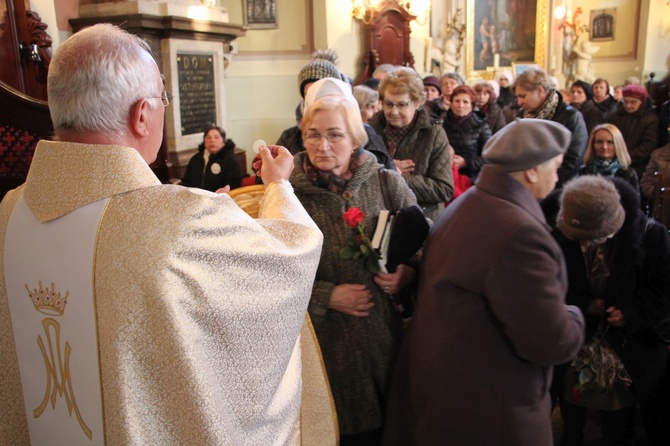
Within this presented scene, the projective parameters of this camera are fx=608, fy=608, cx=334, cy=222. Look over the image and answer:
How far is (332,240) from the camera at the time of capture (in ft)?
6.89

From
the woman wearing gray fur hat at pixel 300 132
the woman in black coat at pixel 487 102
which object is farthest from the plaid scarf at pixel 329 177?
the woman in black coat at pixel 487 102

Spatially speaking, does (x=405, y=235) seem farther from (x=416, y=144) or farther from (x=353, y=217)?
(x=416, y=144)

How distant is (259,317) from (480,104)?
227 inches

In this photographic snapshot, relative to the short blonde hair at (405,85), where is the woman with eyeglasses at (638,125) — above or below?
below

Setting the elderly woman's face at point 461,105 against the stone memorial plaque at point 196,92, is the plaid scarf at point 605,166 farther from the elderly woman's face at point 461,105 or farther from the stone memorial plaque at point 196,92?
the stone memorial plaque at point 196,92

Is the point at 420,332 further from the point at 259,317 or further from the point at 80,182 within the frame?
the point at 80,182

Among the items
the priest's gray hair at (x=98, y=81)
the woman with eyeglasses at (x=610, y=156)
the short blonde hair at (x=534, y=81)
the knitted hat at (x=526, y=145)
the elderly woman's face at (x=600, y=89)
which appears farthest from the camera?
the elderly woman's face at (x=600, y=89)

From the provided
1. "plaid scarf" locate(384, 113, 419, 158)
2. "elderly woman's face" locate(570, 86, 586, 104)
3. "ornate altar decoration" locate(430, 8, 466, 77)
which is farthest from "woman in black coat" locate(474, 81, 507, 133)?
"ornate altar decoration" locate(430, 8, 466, 77)

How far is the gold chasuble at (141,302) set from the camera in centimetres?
122

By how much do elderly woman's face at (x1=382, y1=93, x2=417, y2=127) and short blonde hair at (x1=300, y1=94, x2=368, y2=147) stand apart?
110 cm

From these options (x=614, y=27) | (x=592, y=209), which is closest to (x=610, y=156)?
(x=592, y=209)

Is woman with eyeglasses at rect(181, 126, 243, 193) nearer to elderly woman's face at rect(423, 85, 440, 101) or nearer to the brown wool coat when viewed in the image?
elderly woman's face at rect(423, 85, 440, 101)

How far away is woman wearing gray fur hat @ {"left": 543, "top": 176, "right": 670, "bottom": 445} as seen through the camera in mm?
2338

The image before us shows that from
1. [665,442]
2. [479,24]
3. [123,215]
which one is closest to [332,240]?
[123,215]
